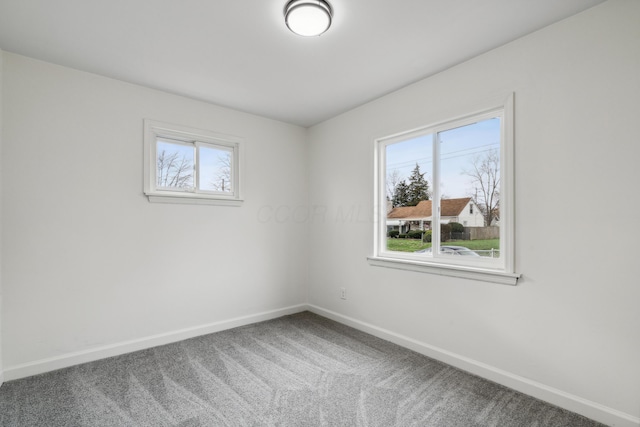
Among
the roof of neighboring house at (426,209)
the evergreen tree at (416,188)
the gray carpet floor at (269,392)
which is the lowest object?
the gray carpet floor at (269,392)

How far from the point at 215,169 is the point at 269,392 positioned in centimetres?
237

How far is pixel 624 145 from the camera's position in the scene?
69.4 inches

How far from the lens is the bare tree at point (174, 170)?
3100 mm

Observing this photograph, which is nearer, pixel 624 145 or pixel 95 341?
pixel 624 145

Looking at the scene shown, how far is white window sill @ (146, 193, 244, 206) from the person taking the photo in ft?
9.79

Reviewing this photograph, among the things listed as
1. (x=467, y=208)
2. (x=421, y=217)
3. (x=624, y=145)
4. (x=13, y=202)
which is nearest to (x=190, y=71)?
(x=13, y=202)

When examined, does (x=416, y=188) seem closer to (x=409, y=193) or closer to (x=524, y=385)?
(x=409, y=193)

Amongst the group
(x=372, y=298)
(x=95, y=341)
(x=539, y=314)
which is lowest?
(x=95, y=341)

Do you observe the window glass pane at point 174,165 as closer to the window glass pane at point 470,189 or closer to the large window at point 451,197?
the large window at point 451,197

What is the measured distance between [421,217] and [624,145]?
4.88 feet

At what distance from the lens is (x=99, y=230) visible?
→ 2.69 metres

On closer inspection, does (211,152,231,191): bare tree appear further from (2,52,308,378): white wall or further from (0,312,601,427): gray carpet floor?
(0,312,601,427): gray carpet floor

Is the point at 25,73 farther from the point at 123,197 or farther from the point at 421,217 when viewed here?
the point at 421,217

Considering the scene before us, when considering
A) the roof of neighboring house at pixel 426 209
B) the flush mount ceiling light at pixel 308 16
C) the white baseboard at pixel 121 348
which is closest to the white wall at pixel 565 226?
the roof of neighboring house at pixel 426 209
